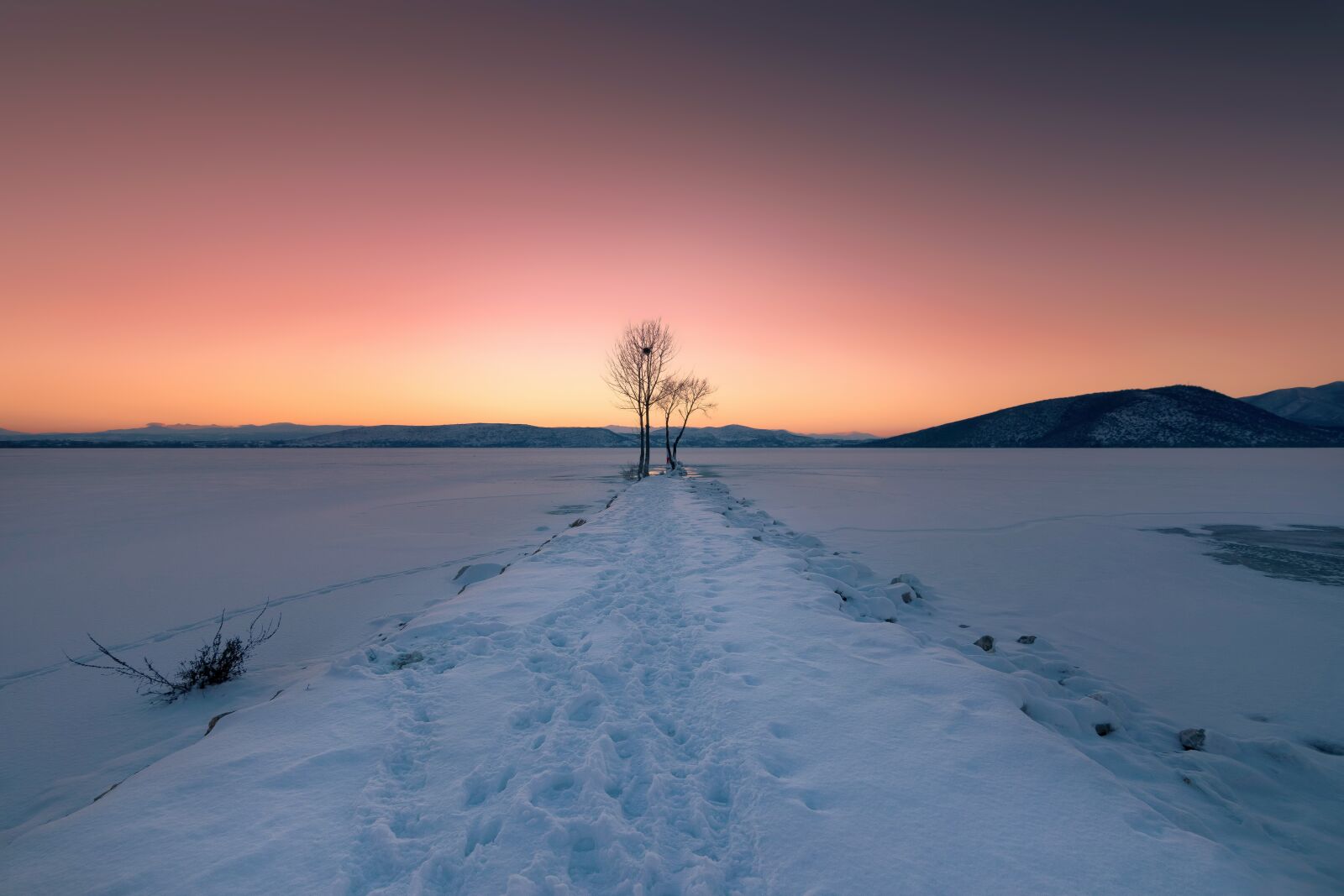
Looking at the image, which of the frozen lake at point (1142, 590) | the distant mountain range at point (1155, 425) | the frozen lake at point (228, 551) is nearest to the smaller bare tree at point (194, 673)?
the frozen lake at point (228, 551)

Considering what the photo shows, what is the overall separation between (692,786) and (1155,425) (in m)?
203

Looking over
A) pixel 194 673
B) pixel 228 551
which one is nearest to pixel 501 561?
pixel 194 673

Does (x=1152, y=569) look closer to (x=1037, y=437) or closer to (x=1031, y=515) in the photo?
Result: (x=1031, y=515)

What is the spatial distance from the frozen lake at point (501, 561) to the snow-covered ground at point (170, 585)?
0.04 m

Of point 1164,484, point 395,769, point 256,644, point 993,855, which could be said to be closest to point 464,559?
point 256,644

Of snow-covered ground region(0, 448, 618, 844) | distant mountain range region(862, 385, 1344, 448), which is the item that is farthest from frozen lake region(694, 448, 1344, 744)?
distant mountain range region(862, 385, 1344, 448)

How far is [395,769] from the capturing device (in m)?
3.61

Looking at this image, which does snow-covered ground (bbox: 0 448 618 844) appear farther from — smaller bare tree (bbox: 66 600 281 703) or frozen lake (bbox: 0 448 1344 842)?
smaller bare tree (bbox: 66 600 281 703)

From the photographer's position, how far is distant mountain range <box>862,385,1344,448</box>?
148 m

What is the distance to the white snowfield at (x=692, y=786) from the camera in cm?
264

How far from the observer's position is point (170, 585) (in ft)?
36.0

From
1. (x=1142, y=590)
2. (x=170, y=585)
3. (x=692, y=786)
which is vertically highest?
(x=692, y=786)

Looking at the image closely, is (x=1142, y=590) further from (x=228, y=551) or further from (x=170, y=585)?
(x=228, y=551)

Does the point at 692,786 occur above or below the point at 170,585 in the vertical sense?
above
